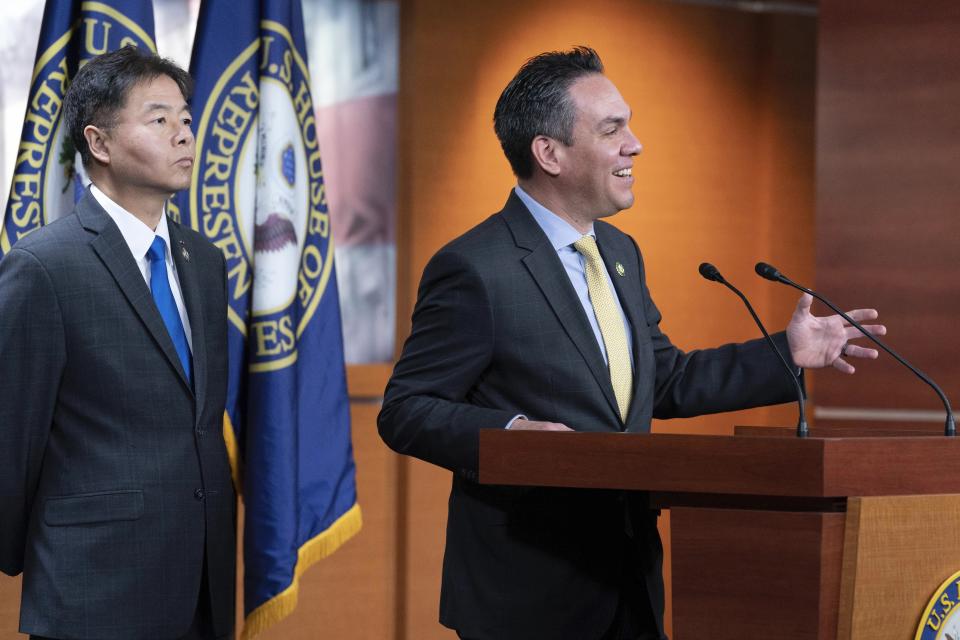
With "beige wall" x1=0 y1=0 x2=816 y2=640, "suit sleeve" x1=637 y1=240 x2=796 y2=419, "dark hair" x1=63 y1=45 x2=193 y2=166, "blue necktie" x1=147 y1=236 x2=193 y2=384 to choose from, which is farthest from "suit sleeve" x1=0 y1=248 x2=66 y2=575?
"beige wall" x1=0 y1=0 x2=816 y2=640

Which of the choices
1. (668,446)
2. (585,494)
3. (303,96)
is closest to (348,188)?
(303,96)

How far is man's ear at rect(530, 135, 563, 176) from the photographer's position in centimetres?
262

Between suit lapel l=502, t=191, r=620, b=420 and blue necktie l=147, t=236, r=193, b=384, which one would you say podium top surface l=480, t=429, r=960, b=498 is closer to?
suit lapel l=502, t=191, r=620, b=420

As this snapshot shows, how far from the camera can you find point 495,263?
8.05 ft

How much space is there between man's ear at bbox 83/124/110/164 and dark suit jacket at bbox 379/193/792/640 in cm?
78

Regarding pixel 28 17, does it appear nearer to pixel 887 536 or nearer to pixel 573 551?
pixel 573 551

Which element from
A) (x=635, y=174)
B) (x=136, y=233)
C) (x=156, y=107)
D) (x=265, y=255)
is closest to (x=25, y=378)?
(x=136, y=233)

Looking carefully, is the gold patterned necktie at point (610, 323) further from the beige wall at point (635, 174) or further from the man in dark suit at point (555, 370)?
the beige wall at point (635, 174)

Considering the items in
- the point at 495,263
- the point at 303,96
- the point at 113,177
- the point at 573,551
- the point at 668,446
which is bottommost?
the point at 573,551

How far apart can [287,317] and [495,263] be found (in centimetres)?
131

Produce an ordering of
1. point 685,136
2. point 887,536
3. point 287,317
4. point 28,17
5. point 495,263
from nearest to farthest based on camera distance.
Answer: point 887,536 → point 495,263 → point 287,317 → point 28,17 → point 685,136

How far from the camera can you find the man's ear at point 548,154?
262 centimetres

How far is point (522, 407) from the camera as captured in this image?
2.41m

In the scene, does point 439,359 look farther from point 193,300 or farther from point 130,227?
point 130,227
